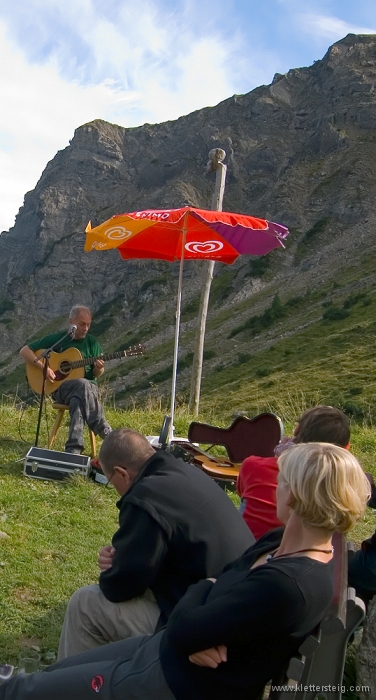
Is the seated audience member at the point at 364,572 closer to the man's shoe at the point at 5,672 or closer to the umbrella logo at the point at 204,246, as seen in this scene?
the man's shoe at the point at 5,672

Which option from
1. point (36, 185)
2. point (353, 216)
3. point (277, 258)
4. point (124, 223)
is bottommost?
point (124, 223)

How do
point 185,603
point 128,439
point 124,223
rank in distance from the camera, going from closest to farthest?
point 185,603
point 128,439
point 124,223

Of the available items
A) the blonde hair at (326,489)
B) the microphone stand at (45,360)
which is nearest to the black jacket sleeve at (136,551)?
the blonde hair at (326,489)

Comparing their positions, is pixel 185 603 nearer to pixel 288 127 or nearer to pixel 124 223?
pixel 124 223

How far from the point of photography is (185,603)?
2484 mm

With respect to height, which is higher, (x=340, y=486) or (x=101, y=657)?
(x=340, y=486)

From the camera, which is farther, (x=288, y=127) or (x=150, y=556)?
(x=288, y=127)

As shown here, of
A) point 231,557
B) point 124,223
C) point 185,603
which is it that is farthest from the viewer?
point 124,223

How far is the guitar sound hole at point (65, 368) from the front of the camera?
26.3ft

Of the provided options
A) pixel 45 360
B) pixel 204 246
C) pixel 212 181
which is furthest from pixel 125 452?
pixel 212 181

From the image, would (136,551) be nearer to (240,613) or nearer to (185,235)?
(240,613)

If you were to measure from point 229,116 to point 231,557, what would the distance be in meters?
158

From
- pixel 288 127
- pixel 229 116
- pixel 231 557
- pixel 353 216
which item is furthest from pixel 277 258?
pixel 231 557

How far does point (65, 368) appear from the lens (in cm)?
804
